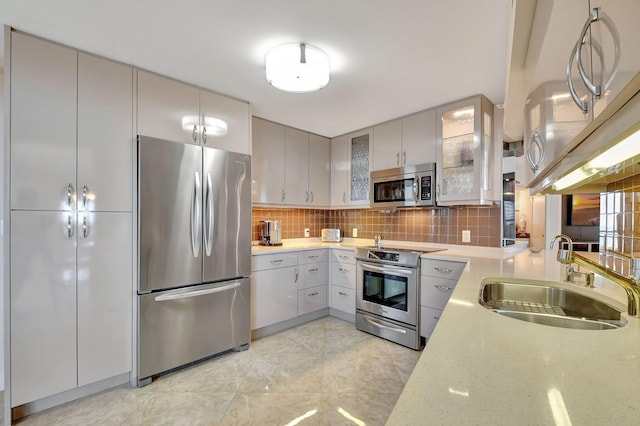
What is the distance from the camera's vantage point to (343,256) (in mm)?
3361

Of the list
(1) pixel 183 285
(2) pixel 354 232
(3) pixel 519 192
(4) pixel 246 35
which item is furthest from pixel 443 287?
(4) pixel 246 35

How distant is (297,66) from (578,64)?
1.53 meters

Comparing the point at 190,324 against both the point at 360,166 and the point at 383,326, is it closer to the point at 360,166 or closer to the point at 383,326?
the point at 383,326

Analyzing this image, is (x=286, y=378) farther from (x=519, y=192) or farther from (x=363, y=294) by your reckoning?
(x=519, y=192)

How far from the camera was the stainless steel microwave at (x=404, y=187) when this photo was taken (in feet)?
9.57

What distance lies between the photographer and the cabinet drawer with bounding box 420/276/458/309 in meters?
2.52

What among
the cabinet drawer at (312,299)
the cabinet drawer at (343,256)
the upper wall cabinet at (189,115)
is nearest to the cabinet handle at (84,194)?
the upper wall cabinet at (189,115)

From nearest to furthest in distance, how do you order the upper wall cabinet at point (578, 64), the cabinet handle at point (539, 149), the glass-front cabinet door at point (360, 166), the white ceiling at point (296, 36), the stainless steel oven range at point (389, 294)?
the upper wall cabinet at point (578, 64)
the cabinet handle at point (539, 149)
the white ceiling at point (296, 36)
the stainless steel oven range at point (389, 294)
the glass-front cabinet door at point (360, 166)

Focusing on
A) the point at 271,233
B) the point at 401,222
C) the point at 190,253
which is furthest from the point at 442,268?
the point at 190,253

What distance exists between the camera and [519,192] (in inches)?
118

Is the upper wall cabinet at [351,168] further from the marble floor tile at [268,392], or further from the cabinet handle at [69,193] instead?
the cabinet handle at [69,193]

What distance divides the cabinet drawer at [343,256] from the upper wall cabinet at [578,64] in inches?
93.6

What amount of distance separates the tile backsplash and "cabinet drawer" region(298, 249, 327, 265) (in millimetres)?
594

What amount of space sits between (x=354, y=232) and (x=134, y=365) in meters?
2.74
